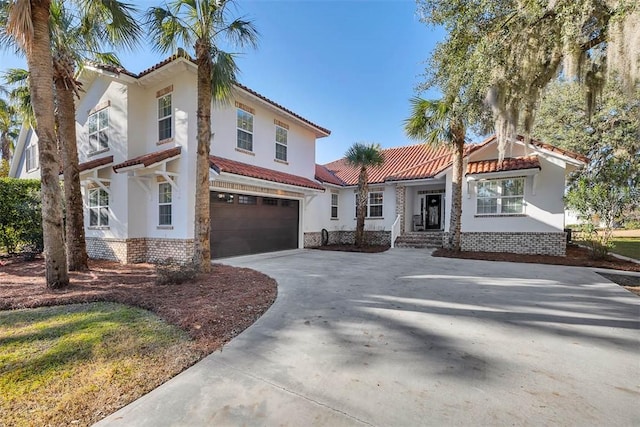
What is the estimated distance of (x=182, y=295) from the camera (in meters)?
5.76

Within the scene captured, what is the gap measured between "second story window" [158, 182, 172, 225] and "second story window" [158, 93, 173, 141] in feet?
5.95

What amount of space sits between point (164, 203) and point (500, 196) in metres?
14.3

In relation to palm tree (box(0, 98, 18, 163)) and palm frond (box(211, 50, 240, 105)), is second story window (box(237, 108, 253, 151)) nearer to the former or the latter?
palm frond (box(211, 50, 240, 105))

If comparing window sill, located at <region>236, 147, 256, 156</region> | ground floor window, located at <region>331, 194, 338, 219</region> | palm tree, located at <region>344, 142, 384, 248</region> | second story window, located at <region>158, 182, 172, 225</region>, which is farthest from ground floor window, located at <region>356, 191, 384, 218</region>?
second story window, located at <region>158, 182, 172, 225</region>

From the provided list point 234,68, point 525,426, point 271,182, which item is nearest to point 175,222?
point 271,182

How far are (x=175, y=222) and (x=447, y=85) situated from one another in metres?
9.61

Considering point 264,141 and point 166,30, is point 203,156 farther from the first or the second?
point 264,141

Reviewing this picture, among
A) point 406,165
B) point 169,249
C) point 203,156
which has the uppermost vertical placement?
point 406,165

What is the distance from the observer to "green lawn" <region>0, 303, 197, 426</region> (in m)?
→ 2.48

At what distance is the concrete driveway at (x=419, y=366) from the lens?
2.41 meters

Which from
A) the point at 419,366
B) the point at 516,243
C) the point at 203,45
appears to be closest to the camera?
the point at 419,366

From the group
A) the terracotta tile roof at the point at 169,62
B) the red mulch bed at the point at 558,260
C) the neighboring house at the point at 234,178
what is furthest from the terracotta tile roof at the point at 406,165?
the terracotta tile roof at the point at 169,62

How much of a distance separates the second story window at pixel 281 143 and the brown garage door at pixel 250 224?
2149 millimetres

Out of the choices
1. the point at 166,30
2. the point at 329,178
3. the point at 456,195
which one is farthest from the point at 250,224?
the point at 456,195
